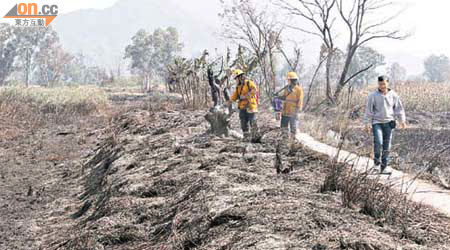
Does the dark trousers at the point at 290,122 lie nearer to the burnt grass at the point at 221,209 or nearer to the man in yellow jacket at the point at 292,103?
the man in yellow jacket at the point at 292,103

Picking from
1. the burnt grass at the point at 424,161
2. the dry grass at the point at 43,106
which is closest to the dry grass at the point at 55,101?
the dry grass at the point at 43,106

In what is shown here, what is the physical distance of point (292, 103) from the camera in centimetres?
1012

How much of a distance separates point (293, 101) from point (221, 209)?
5.10 meters

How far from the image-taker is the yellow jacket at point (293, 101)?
9.96m

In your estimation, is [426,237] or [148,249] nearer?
[426,237]

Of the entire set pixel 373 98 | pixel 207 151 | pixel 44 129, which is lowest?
pixel 44 129

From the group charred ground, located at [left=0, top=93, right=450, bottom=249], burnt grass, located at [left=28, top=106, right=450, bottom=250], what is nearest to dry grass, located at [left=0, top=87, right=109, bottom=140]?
charred ground, located at [left=0, top=93, right=450, bottom=249]

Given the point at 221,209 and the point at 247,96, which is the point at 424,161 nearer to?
the point at 247,96

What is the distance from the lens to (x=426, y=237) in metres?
4.50

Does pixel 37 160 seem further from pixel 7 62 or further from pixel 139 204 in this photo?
pixel 7 62

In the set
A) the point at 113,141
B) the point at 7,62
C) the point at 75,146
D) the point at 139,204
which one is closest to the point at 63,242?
the point at 139,204

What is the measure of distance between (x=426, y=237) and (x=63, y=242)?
4.37 meters

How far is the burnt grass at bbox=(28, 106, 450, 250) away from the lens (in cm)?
442

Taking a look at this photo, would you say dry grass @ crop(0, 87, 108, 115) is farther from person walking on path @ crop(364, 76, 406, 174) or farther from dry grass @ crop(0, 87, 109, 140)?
person walking on path @ crop(364, 76, 406, 174)
